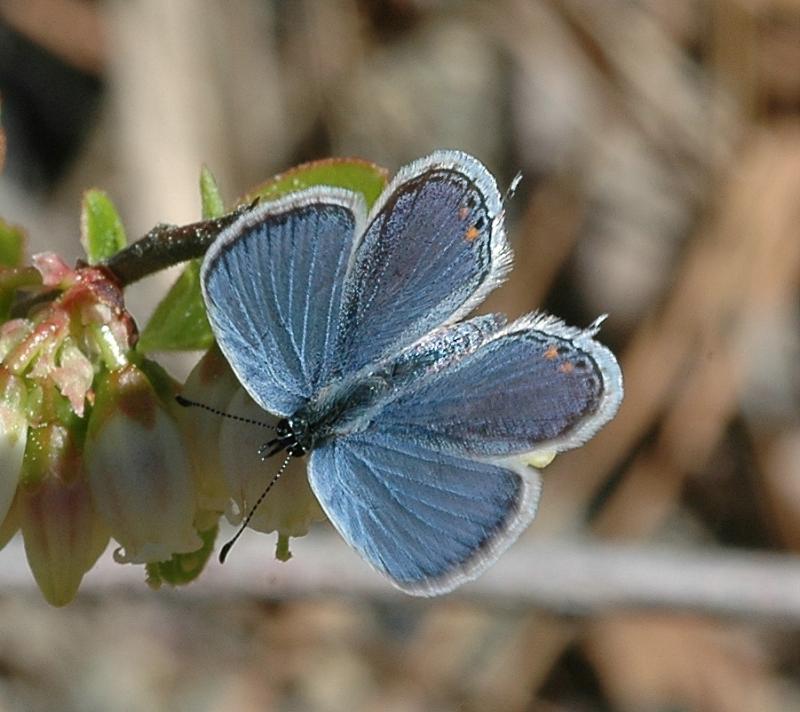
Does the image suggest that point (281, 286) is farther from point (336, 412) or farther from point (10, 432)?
point (10, 432)

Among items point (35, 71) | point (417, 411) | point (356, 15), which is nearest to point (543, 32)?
point (356, 15)

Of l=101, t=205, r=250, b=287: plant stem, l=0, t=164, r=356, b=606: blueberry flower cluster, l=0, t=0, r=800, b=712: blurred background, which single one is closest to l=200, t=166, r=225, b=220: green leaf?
l=0, t=164, r=356, b=606: blueberry flower cluster

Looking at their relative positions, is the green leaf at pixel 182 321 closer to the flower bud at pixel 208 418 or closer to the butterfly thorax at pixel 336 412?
the flower bud at pixel 208 418

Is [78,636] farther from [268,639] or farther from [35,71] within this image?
[35,71]

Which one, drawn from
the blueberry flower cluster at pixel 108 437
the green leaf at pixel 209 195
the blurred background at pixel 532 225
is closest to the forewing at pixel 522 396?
the blueberry flower cluster at pixel 108 437

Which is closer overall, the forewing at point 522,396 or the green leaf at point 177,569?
the forewing at point 522,396

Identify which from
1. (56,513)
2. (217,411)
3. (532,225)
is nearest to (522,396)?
(217,411)

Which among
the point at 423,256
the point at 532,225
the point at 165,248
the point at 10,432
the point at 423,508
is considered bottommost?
the point at 532,225

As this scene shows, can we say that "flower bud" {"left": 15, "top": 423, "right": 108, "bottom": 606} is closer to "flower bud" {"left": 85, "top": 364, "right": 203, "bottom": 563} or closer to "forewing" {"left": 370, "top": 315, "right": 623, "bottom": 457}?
"flower bud" {"left": 85, "top": 364, "right": 203, "bottom": 563}
